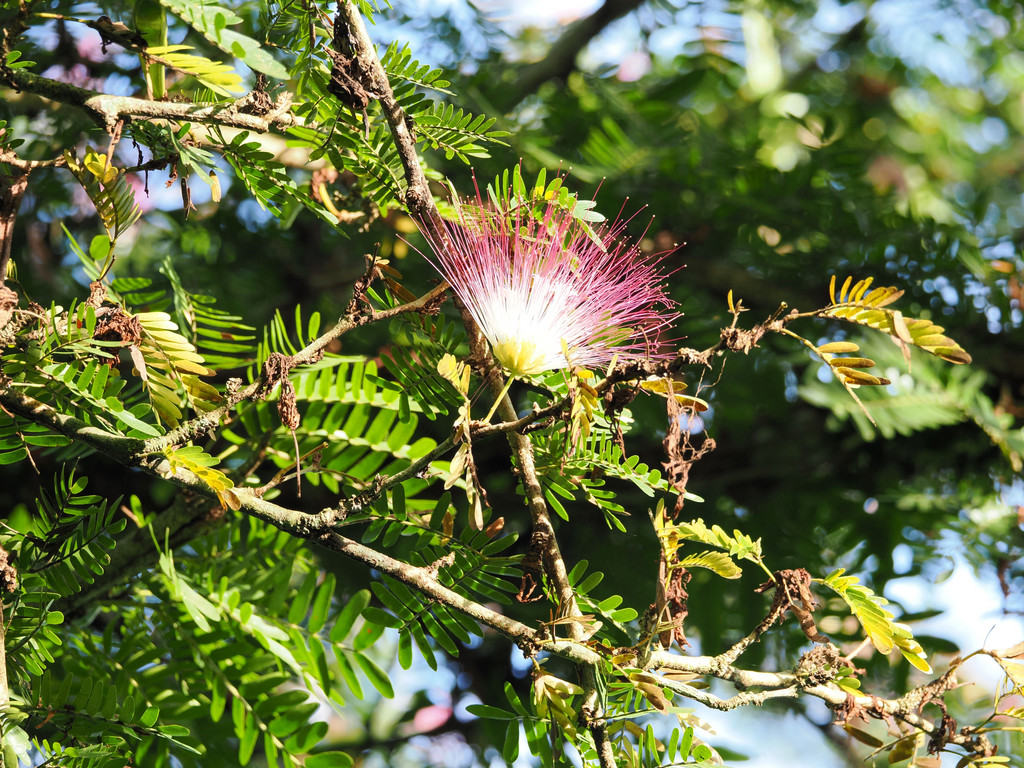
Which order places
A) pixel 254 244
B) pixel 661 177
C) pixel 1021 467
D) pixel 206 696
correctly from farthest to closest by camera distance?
pixel 254 244 < pixel 661 177 < pixel 1021 467 < pixel 206 696

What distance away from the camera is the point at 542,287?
545 mm

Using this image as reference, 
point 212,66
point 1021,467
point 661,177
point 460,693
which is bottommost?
point 460,693

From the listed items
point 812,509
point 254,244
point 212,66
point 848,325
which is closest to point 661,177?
point 848,325

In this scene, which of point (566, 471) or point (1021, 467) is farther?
point (1021, 467)

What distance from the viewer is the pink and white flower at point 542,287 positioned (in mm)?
534

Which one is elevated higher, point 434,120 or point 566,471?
point 434,120

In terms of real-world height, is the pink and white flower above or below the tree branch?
below

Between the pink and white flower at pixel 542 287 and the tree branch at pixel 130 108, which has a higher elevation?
the tree branch at pixel 130 108

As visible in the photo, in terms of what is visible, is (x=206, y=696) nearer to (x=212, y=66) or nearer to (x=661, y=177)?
(x=212, y=66)

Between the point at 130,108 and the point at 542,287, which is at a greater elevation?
the point at 130,108

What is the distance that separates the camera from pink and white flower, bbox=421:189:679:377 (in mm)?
534

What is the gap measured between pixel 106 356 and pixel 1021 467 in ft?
3.34

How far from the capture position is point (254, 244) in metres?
1.31

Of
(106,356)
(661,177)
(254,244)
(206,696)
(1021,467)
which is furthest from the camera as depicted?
(254,244)
